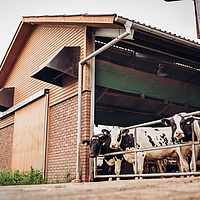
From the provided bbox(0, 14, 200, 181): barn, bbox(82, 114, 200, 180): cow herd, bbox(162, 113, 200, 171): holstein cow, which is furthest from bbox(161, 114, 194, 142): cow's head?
bbox(0, 14, 200, 181): barn

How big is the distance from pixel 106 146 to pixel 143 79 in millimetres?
3120

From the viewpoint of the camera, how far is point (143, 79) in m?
10.6

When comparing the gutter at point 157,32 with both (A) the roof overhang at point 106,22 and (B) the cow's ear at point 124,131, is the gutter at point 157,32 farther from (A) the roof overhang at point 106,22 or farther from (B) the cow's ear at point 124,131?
(B) the cow's ear at point 124,131

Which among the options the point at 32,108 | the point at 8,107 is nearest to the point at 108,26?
the point at 32,108

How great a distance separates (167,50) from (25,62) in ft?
23.6

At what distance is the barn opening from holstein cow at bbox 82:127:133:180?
1.77 meters

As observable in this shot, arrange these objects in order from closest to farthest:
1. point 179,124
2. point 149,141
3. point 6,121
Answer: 1. point 179,124
2. point 149,141
3. point 6,121

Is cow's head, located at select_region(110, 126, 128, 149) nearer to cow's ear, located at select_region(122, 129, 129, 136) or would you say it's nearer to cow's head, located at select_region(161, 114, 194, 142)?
cow's ear, located at select_region(122, 129, 129, 136)

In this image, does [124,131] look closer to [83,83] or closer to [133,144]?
[133,144]

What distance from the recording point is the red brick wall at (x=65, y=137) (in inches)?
345

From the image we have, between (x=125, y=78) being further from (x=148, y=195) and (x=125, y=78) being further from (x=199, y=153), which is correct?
(x=148, y=195)

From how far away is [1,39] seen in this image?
52.6m

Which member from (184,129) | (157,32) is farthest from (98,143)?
(157,32)

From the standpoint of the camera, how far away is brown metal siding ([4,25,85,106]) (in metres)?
10.3
